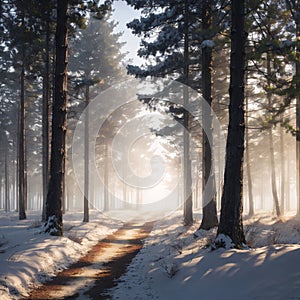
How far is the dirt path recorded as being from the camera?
622cm

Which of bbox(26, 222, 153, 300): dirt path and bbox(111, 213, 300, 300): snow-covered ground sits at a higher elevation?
bbox(111, 213, 300, 300): snow-covered ground

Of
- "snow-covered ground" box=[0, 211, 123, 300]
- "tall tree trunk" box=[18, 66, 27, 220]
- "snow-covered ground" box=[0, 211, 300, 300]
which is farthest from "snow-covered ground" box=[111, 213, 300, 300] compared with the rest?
"tall tree trunk" box=[18, 66, 27, 220]

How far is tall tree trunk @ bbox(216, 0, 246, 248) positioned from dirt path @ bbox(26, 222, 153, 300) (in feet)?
10.4

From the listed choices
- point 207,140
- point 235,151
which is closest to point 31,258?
point 235,151

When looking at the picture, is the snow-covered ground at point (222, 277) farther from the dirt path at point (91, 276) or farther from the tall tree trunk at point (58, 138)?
the tall tree trunk at point (58, 138)

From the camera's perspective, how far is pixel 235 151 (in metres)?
8.35

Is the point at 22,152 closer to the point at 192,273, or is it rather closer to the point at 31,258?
the point at 31,258

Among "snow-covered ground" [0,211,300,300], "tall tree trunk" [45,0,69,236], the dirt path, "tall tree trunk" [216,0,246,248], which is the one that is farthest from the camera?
"tall tree trunk" [45,0,69,236]

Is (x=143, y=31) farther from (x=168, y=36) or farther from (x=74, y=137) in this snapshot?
(x=74, y=137)

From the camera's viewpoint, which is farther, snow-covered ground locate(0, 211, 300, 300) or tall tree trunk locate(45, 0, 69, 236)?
tall tree trunk locate(45, 0, 69, 236)

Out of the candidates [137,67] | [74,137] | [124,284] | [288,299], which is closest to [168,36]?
[137,67]

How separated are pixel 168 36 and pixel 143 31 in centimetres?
137

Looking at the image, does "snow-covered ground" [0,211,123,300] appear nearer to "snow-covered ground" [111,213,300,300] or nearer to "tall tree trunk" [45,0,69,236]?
"tall tree trunk" [45,0,69,236]

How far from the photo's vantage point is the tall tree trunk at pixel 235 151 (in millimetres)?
8258
